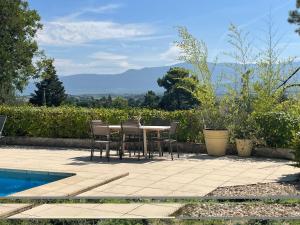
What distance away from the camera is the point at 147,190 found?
6.31m

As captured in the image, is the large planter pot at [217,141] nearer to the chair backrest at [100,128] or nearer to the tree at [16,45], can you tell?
the chair backrest at [100,128]

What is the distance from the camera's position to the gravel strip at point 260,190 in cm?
614

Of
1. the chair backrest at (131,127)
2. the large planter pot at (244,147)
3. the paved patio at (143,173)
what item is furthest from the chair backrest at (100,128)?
the large planter pot at (244,147)

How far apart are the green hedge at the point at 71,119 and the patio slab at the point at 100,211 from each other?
20.3 feet

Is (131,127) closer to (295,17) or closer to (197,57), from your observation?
(197,57)

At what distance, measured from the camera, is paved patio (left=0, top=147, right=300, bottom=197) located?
6.25m

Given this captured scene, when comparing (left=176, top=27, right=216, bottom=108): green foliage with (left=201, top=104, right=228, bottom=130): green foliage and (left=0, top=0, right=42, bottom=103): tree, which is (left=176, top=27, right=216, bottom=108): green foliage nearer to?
(left=201, top=104, right=228, bottom=130): green foliage

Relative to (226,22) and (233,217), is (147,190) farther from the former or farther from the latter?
(226,22)

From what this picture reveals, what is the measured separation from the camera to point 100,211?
4.89m

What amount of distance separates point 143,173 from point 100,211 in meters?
2.97

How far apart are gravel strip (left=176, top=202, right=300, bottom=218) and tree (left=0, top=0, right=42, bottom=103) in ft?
68.3

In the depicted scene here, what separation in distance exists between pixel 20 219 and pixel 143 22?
21.0 metres

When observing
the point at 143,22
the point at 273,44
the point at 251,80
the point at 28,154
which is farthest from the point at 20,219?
the point at 143,22

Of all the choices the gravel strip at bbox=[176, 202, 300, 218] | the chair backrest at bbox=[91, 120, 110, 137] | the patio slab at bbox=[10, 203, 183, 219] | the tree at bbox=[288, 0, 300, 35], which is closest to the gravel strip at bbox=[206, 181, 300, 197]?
the gravel strip at bbox=[176, 202, 300, 218]
